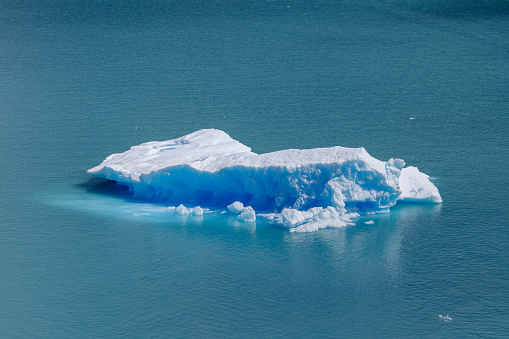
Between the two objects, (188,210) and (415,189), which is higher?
(415,189)

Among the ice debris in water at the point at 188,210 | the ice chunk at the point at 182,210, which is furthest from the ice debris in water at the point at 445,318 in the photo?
the ice chunk at the point at 182,210

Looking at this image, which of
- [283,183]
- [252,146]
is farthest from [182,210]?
[252,146]

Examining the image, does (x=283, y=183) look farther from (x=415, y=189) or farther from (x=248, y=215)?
(x=415, y=189)

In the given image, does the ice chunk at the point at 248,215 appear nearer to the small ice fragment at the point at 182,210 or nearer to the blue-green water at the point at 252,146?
the blue-green water at the point at 252,146

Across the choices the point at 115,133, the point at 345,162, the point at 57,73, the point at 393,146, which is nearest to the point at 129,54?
the point at 57,73

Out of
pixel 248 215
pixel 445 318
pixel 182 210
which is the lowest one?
pixel 445 318

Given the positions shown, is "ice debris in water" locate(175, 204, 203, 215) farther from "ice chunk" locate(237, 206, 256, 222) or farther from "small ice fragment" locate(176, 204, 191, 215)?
"ice chunk" locate(237, 206, 256, 222)

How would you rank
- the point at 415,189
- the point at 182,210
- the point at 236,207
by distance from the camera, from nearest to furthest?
the point at 236,207 < the point at 182,210 < the point at 415,189
